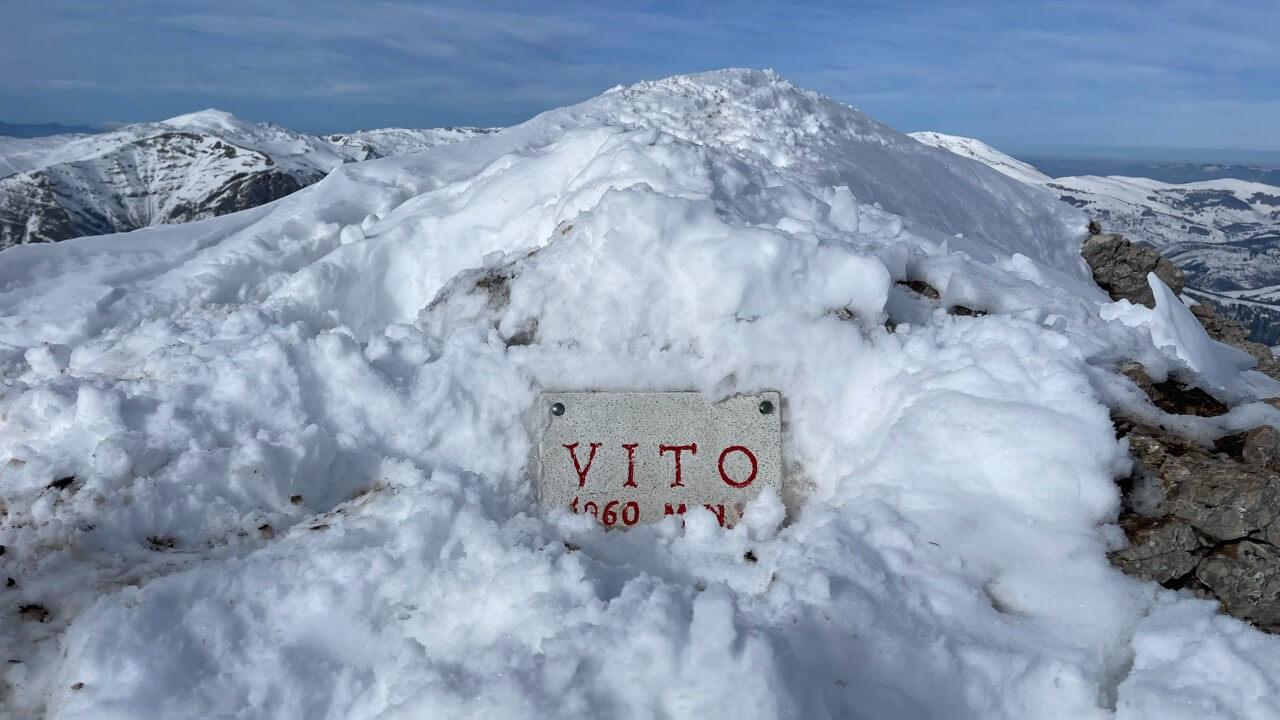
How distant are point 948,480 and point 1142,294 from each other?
7.99m

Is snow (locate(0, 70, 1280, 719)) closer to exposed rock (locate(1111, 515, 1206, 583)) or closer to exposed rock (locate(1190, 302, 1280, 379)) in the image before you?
exposed rock (locate(1111, 515, 1206, 583))

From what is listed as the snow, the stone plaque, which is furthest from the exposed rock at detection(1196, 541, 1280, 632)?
the stone plaque

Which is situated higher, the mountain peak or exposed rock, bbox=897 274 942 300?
the mountain peak

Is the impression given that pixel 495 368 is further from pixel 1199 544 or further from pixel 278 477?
pixel 1199 544

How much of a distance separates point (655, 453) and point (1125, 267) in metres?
9.09

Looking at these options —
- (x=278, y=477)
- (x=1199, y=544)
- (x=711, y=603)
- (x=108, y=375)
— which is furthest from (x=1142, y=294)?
(x=108, y=375)

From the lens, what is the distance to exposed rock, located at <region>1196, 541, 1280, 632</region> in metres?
3.07

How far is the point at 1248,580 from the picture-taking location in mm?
3094

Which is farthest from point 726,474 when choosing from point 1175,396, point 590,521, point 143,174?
point 143,174

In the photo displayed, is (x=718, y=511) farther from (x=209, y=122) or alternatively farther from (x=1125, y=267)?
(x=209, y=122)

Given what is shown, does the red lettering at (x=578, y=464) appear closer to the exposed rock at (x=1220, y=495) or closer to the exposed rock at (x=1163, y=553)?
the exposed rock at (x=1163, y=553)

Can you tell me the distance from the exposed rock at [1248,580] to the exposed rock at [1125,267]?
7.61m

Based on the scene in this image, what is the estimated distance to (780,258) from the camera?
4449mm

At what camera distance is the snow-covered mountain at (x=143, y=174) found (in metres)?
144
